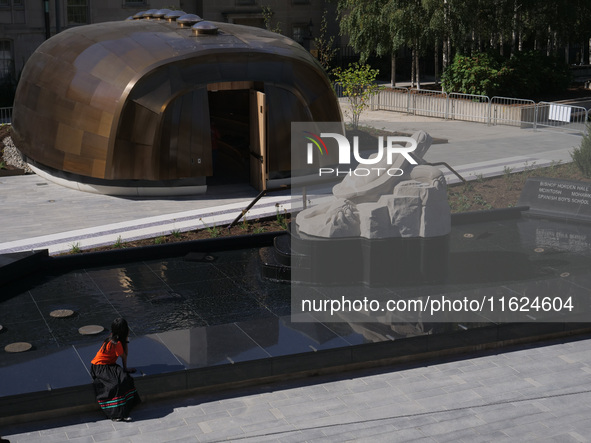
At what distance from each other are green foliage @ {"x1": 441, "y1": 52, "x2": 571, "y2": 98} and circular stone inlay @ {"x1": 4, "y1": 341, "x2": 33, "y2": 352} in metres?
26.1

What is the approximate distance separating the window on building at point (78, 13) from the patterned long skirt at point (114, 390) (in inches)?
1376

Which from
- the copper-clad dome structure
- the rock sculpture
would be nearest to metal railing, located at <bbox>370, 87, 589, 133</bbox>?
the copper-clad dome structure

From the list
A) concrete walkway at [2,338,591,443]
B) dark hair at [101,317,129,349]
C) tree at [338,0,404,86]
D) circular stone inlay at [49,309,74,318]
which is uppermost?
tree at [338,0,404,86]

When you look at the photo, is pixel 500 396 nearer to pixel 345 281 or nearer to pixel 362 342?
pixel 362 342

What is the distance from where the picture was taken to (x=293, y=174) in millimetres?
22906

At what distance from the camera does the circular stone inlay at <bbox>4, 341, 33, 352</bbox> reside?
12.0 m

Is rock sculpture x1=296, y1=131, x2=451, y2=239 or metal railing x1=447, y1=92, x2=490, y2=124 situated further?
metal railing x1=447, y1=92, x2=490, y2=124

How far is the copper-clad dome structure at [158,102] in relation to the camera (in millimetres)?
21125

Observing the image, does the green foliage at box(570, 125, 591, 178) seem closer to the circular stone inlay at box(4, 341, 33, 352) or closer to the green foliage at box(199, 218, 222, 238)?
the green foliage at box(199, 218, 222, 238)

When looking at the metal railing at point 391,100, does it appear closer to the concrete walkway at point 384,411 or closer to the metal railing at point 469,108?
the metal railing at point 469,108

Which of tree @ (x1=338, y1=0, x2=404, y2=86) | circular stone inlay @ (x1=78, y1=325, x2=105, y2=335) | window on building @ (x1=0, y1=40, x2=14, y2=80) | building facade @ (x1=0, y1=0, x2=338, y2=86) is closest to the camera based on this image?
circular stone inlay @ (x1=78, y1=325, x2=105, y2=335)

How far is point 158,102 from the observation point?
2098 cm

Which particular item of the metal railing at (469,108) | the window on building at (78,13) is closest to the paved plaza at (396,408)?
the metal railing at (469,108)

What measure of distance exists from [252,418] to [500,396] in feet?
10.7
